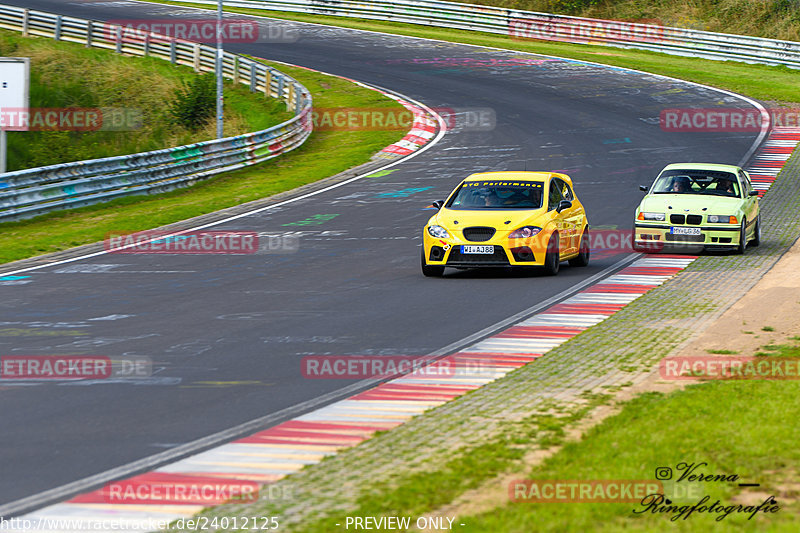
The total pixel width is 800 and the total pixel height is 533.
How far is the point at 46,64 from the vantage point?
47250 mm

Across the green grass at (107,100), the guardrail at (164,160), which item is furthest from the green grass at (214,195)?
the green grass at (107,100)

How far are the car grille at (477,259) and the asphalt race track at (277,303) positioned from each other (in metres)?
0.32

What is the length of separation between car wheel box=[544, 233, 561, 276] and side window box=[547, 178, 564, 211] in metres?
0.64

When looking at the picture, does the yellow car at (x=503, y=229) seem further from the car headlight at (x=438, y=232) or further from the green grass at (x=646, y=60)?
the green grass at (x=646, y=60)

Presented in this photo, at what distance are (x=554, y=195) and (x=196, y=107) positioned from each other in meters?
25.4

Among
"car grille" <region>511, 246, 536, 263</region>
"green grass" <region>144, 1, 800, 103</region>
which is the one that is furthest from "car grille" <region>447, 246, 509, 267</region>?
"green grass" <region>144, 1, 800, 103</region>

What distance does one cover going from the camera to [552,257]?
17.4 m

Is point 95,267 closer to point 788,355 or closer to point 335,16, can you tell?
point 788,355

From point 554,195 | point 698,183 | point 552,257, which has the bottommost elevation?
point 552,257

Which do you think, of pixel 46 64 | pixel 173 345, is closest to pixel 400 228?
pixel 173 345

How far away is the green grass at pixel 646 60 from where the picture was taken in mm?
44787

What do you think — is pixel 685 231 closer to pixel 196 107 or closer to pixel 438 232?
pixel 438 232

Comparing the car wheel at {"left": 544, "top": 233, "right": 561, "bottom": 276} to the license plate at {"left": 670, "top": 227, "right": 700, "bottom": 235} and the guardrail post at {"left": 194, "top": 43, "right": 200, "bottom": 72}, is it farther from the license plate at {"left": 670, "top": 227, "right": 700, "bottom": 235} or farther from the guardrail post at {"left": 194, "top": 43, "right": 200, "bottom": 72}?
the guardrail post at {"left": 194, "top": 43, "right": 200, "bottom": 72}

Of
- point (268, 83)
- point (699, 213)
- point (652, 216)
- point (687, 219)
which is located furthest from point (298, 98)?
point (699, 213)
